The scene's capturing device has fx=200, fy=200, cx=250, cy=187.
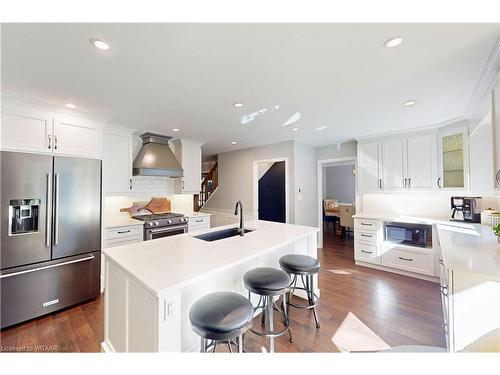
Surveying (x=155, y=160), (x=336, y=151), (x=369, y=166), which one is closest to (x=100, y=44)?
(x=155, y=160)

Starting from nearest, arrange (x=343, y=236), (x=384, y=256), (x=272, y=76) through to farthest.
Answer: (x=272, y=76)
(x=384, y=256)
(x=343, y=236)

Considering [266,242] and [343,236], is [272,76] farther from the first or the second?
[343,236]

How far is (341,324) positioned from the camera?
1996 millimetres

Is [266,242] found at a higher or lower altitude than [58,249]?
higher

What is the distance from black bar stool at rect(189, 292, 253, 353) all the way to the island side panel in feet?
0.84

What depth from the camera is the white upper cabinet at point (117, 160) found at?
3.02 meters

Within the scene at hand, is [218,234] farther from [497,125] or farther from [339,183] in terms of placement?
[339,183]

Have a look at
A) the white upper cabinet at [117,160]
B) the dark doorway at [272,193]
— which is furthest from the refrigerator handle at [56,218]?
the dark doorway at [272,193]

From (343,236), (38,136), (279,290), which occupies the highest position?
(38,136)

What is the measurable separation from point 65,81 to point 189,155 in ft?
8.03

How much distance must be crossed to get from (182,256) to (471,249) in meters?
2.32
